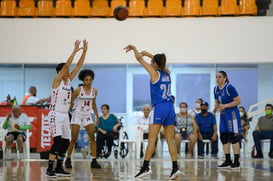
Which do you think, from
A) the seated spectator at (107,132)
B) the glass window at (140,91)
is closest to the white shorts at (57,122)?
the seated spectator at (107,132)

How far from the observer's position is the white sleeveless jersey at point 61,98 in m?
8.54

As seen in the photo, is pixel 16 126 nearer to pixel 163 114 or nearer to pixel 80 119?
pixel 80 119

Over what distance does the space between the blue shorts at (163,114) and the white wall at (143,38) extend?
8.91 metres

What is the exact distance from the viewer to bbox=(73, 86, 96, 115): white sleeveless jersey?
10188 millimetres

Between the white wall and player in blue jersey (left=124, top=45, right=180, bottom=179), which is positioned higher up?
the white wall

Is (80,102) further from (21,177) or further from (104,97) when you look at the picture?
(104,97)

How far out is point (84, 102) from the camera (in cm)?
1024

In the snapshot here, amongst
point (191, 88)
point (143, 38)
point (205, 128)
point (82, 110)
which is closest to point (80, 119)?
point (82, 110)

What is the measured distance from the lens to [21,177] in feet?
26.5

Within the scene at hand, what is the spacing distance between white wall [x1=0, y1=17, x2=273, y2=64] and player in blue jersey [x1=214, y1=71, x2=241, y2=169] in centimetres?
685

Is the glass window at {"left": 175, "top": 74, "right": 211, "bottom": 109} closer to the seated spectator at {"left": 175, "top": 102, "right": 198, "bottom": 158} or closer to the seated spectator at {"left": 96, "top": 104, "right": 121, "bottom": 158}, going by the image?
the seated spectator at {"left": 175, "top": 102, "right": 198, "bottom": 158}

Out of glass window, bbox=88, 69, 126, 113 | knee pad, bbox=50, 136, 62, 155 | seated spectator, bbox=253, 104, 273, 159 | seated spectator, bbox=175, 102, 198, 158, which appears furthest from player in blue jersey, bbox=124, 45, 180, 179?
glass window, bbox=88, 69, 126, 113

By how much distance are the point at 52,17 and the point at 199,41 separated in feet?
14.8

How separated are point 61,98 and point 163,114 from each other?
1.53 metres
